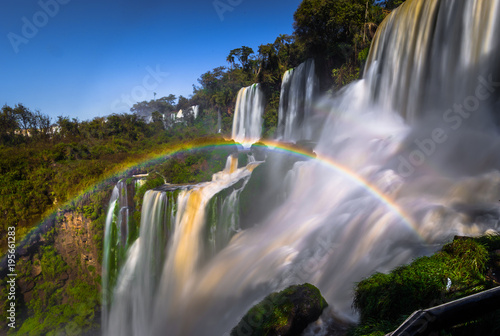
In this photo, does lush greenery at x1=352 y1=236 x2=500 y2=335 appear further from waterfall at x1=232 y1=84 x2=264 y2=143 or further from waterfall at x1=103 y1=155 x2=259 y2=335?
waterfall at x1=232 y1=84 x2=264 y2=143

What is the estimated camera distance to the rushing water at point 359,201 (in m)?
6.48

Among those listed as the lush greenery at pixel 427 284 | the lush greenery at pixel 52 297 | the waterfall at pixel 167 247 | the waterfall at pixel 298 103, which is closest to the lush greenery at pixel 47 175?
the lush greenery at pixel 52 297

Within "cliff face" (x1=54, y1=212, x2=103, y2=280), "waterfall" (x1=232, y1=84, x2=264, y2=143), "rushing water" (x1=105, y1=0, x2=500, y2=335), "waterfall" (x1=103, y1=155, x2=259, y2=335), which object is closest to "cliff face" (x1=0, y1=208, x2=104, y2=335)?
"cliff face" (x1=54, y1=212, x2=103, y2=280)

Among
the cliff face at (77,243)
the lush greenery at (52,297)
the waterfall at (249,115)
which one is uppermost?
the waterfall at (249,115)

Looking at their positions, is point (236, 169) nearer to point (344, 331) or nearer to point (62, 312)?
point (62, 312)

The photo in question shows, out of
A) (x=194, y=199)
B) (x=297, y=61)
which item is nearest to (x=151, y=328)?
(x=194, y=199)

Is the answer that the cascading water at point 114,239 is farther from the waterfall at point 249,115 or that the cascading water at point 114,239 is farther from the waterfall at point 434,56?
the waterfall at point 249,115

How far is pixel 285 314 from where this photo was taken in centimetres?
449

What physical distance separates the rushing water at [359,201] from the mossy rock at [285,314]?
0.64 meters

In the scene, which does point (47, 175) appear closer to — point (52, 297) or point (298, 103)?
point (52, 297)

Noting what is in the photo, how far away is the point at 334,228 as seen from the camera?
7723 mm

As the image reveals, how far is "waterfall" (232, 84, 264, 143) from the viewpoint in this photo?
28875 mm

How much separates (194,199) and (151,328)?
5138 millimetres

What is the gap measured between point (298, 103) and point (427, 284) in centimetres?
2024
